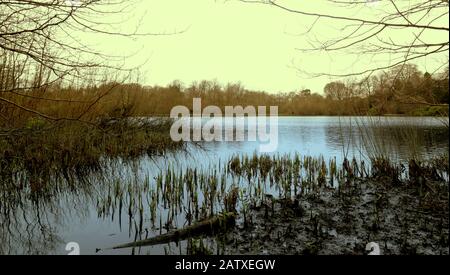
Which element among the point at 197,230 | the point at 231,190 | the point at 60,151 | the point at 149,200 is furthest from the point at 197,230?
the point at 60,151

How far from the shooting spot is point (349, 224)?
3.97 m

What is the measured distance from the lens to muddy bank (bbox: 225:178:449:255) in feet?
10.9

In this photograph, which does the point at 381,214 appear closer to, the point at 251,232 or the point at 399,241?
the point at 399,241

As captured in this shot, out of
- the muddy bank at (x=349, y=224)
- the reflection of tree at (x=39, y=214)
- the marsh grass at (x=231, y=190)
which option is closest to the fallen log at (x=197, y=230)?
the muddy bank at (x=349, y=224)

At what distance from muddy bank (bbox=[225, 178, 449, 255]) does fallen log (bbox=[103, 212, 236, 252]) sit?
143 millimetres

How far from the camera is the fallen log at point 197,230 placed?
3623 millimetres

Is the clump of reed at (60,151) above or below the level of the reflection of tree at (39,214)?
above

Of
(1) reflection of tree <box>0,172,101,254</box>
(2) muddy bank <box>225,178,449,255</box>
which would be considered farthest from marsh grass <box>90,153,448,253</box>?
(1) reflection of tree <box>0,172,101,254</box>

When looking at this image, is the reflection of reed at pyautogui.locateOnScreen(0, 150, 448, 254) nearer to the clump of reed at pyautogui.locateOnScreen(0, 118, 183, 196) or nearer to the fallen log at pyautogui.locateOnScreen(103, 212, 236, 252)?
the fallen log at pyautogui.locateOnScreen(103, 212, 236, 252)

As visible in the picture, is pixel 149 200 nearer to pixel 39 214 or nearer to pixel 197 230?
pixel 39 214

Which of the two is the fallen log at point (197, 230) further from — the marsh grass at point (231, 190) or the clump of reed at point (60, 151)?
the clump of reed at point (60, 151)

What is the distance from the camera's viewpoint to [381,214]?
430 centimetres
